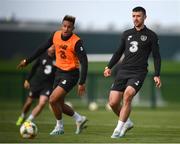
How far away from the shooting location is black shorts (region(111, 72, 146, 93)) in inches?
660

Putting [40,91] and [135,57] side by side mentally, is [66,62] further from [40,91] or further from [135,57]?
[40,91]

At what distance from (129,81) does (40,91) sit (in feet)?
22.3

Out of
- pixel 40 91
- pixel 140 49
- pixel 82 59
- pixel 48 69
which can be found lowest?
pixel 40 91

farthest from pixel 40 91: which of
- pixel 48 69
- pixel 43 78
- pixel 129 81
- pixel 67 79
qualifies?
pixel 129 81

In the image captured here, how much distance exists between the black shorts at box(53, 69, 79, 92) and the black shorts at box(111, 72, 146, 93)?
123cm

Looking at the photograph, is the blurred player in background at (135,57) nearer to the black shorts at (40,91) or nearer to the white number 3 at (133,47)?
the white number 3 at (133,47)

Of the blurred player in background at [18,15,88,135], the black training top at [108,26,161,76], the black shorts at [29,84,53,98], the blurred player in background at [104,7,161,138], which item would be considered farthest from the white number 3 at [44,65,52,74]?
the black training top at [108,26,161,76]

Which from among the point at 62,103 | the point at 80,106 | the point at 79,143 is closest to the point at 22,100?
the point at 80,106

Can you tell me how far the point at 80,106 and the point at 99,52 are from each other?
54.9 ft

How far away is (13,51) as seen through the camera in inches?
2128

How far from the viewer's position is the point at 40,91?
76.3ft

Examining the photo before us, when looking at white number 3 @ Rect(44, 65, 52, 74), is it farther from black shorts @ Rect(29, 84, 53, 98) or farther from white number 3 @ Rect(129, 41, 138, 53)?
white number 3 @ Rect(129, 41, 138, 53)

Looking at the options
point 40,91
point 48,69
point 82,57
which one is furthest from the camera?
point 40,91

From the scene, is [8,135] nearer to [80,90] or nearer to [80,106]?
[80,90]
